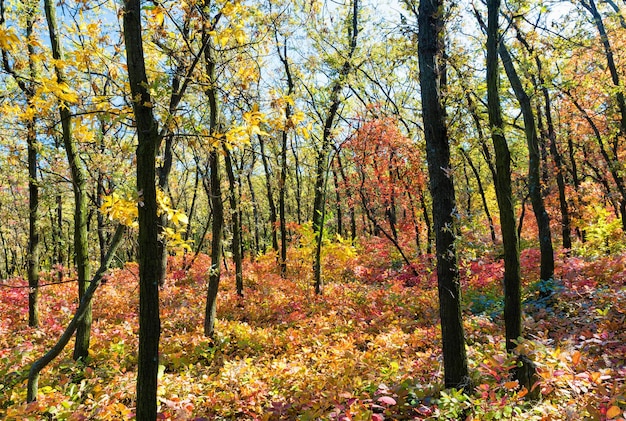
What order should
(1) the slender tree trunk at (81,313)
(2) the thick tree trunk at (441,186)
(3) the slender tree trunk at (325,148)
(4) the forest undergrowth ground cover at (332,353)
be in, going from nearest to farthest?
(1) the slender tree trunk at (81,313) < (4) the forest undergrowth ground cover at (332,353) < (2) the thick tree trunk at (441,186) < (3) the slender tree trunk at (325,148)

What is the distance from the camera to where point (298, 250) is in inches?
626

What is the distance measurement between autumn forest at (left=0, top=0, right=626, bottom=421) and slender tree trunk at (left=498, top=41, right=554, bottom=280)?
57 mm

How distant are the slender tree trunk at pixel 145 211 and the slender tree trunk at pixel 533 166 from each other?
736cm

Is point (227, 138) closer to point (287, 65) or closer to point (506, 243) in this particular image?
point (506, 243)

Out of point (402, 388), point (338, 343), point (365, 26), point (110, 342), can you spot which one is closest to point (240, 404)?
point (402, 388)

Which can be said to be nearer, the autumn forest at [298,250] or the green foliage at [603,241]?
the autumn forest at [298,250]

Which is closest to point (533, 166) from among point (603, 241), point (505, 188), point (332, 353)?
point (505, 188)

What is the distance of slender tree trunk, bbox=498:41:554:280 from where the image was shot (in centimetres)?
839

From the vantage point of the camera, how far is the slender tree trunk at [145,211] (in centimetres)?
280

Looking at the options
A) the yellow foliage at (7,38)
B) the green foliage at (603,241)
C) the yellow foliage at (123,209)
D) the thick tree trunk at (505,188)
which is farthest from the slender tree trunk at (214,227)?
the green foliage at (603,241)

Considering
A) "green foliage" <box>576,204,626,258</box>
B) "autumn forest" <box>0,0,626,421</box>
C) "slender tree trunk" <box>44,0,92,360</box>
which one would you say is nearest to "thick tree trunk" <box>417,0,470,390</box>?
"autumn forest" <box>0,0,626,421</box>

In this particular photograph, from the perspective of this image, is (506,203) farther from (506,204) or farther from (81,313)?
(81,313)

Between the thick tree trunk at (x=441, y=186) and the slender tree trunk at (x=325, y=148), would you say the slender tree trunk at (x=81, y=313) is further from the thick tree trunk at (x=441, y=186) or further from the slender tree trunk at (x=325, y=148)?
the slender tree trunk at (x=325, y=148)

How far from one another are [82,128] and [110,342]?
630 centimetres
